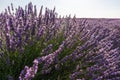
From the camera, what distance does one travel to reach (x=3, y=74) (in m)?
2.64

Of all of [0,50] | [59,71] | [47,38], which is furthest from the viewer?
[47,38]

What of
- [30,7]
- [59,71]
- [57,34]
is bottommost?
[59,71]

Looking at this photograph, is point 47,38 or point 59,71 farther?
point 47,38

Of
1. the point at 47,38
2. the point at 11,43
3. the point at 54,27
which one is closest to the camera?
the point at 11,43

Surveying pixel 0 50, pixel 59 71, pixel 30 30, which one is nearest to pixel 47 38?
pixel 30 30

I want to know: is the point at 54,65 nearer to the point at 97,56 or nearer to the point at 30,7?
the point at 97,56

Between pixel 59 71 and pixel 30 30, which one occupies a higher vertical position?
pixel 30 30

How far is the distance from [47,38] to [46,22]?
19.9 inches

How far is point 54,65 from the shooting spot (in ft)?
9.53

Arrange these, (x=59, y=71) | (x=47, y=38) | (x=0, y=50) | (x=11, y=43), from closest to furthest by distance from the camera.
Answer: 1. (x=11, y=43)
2. (x=0, y=50)
3. (x=59, y=71)
4. (x=47, y=38)

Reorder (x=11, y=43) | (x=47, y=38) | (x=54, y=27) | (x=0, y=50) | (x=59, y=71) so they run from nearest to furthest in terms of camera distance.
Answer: (x=11, y=43) < (x=0, y=50) < (x=59, y=71) < (x=47, y=38) < (x=54, y=27)

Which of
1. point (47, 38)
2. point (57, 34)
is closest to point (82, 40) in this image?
point (57, 34)

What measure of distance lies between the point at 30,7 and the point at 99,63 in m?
1.18

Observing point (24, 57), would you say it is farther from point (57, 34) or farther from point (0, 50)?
point (57, 34)
